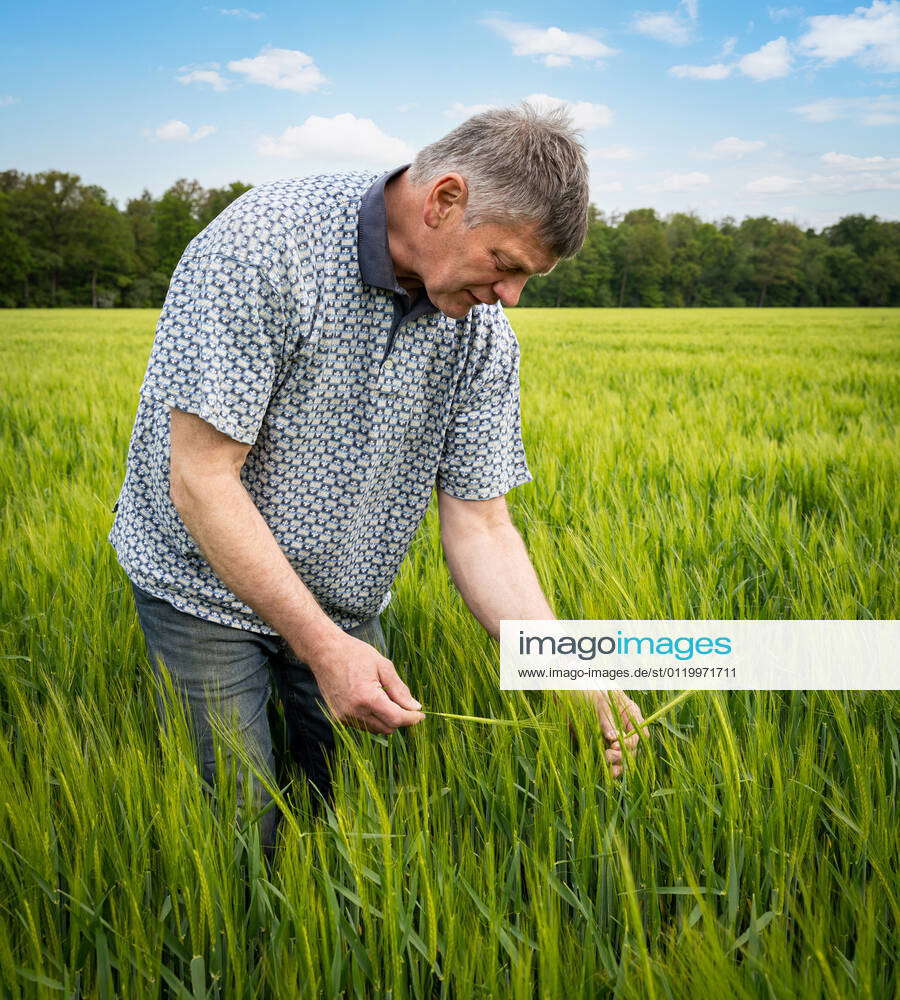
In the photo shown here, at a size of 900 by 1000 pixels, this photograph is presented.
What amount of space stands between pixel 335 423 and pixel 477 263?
39 cm

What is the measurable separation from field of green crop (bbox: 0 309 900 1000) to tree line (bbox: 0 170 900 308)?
4850 centimetres

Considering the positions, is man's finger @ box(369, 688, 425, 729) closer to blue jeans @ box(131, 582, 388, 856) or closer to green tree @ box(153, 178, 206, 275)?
blue jeans @ box(131, 582, 388, 856)

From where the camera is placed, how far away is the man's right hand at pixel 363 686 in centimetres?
118

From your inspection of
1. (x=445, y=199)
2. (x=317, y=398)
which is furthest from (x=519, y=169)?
(x=317, y=398)

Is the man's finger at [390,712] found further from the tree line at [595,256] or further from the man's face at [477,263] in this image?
the tree line at [595,256]

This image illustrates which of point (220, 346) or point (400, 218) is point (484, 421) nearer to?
point (400, 218)

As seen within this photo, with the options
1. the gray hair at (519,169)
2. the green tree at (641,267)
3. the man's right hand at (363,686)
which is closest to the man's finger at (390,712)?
the man's right hand at (363,686)

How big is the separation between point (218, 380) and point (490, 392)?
0.57 meters

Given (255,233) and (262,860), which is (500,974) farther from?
(255,233)

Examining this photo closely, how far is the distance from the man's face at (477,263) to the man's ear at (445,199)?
0.01m

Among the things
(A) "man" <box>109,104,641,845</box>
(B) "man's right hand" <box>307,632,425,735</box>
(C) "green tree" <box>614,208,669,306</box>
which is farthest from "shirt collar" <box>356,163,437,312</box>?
(C) "green tree" <box>614,208,669,306</box>

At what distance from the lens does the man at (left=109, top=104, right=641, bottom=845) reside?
1.21m

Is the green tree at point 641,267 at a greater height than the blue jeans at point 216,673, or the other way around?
the green tree at point 641,267

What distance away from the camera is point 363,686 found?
118cm
